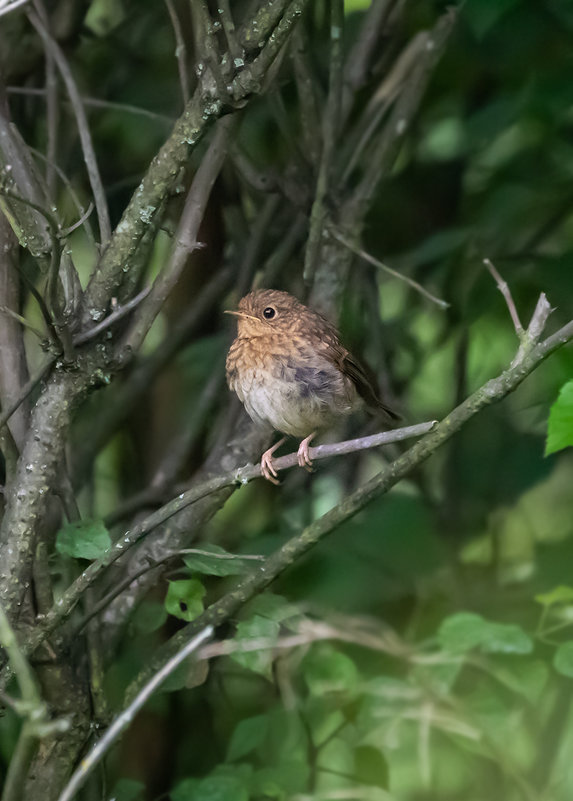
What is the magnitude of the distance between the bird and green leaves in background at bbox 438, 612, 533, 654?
55 cm

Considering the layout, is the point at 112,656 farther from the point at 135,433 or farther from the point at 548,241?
the point at 548,241

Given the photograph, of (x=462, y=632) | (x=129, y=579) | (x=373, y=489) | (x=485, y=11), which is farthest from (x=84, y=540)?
(x=485, y=11)

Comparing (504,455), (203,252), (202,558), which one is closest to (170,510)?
(202,558)

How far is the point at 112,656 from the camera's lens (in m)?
2.27

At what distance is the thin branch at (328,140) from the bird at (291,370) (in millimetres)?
151

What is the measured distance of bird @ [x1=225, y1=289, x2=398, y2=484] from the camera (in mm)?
2299

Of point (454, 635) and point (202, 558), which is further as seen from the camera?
point (454, 635)

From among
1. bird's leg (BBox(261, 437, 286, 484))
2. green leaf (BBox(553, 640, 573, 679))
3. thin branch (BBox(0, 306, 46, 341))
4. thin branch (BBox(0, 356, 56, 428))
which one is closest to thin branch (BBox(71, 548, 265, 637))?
bird's leg (BBox(261, 437, 286, 484))

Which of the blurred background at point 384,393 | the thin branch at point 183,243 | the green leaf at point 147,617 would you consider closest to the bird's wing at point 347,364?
the blurred background at point 384,393

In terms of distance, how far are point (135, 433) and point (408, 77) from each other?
4.81 ft

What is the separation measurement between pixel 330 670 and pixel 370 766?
456mm

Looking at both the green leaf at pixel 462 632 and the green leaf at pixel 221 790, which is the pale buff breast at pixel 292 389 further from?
the green leaf at pixel 221 790

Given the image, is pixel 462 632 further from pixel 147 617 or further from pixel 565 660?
pixel 147 617

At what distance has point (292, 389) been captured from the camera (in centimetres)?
231
